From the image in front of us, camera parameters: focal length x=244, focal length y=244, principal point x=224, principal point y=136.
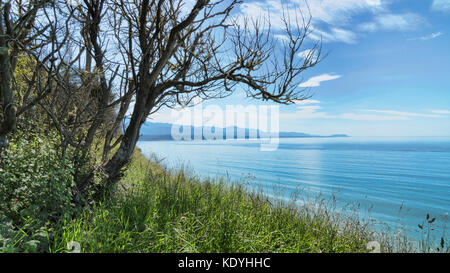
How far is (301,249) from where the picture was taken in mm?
3385

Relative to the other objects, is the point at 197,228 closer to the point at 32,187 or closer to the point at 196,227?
the point at 196,227

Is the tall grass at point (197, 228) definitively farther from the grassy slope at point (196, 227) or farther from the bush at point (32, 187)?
the bush at point (32, 187)

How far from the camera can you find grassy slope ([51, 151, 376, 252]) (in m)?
2.80

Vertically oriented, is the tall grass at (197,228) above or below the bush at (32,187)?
below

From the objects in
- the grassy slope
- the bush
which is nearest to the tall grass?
the grassy slope

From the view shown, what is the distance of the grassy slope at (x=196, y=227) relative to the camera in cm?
280

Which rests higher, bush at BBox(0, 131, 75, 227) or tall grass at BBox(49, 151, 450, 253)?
bush at BBox(0, 131, 75, 227)

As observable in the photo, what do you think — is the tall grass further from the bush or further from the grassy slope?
the bush

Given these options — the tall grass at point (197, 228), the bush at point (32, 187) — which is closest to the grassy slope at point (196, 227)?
the tall grass at point (197, 228)

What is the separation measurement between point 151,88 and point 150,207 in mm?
2329

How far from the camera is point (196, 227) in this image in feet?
11.4

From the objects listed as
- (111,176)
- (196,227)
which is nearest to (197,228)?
(196,227)
